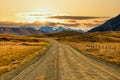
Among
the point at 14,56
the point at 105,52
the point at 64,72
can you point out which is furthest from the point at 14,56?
the point at 64,72

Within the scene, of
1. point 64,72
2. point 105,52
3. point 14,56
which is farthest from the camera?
point 105,52

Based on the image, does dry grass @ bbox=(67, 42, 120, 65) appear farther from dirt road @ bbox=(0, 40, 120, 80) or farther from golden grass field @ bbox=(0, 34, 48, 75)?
golden grass field @ bbox=(0, 34, 48, 75)

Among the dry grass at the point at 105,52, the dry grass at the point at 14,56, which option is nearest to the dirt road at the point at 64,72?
the dry grass at the point at 14,56

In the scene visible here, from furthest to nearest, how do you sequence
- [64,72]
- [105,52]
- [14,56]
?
[105,52]
[14,56]
[64,72]

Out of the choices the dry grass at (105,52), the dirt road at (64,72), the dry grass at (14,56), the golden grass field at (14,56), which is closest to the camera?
the dirt road at (64,72)

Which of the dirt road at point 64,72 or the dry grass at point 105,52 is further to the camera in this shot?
the dry grass at point 105,52

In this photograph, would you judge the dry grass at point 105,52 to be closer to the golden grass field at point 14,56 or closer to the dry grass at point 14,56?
the golden grass field at point 14,56

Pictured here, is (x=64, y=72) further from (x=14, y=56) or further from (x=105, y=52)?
(x=105, y=52)

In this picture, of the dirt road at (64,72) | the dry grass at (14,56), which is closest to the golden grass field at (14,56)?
the dry grass at (14,56)

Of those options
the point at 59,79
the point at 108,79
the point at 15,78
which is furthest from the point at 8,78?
the point at 108,79

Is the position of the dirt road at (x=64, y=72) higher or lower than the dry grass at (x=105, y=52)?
higher

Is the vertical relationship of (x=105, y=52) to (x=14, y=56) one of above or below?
below

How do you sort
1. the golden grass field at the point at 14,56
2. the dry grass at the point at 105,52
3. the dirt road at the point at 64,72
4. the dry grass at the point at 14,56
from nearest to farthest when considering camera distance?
the dirt road at the point at 64,72, the dry grass at the point at 14,56, the golden grass field at the point at 14,56, the dry grass at the point at 105,52

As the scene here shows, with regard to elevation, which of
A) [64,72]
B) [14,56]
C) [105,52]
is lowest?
[105,52]
